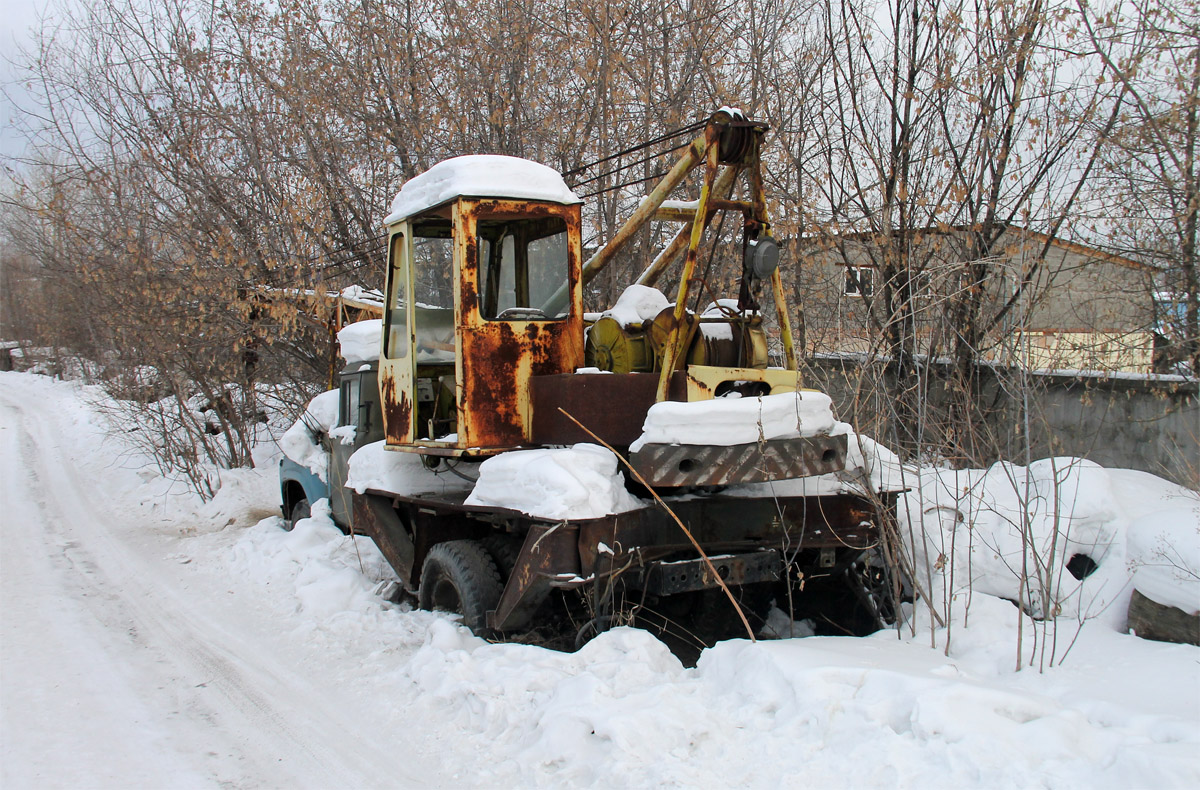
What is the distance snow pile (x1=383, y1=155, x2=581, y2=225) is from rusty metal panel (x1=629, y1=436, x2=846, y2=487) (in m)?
1.90

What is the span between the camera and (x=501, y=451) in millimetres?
5254

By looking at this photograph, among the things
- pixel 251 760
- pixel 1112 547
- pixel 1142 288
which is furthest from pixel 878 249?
pixel 251 760

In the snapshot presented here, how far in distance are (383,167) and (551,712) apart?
930 centimetres

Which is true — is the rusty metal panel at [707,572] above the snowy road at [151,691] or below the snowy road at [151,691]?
above

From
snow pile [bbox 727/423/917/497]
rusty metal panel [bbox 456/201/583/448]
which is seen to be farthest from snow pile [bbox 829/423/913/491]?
rusty metal panel [bbox 456/201/583/448]

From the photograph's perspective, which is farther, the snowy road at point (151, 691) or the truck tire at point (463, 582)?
the truck tire at point (463, 582)

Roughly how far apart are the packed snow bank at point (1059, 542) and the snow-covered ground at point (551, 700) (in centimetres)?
5

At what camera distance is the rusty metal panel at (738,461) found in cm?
431

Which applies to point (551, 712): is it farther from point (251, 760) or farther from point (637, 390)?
point (637, 390)

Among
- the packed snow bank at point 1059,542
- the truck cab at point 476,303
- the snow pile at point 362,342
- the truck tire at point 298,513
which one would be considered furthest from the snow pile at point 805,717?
the truck tire at point 298,513

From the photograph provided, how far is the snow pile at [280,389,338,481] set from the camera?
26.6 feet

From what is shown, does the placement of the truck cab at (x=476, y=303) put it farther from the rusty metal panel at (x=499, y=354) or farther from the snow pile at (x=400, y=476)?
the snow pile at (x=400, y=476)

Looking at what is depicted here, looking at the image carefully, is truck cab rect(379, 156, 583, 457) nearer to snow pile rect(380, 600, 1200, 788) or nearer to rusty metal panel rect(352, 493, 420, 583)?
rusty metal panel rect(352, 493, 420, 583)

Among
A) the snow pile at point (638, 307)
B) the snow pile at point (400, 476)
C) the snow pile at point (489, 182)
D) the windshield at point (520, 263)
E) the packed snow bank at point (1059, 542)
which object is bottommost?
the packed snow bank at point (1059, 542)
